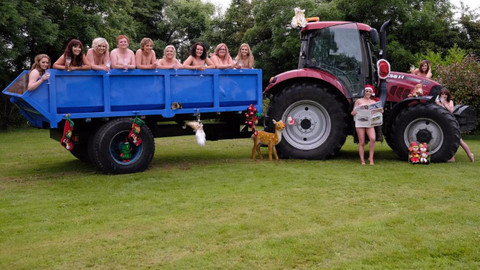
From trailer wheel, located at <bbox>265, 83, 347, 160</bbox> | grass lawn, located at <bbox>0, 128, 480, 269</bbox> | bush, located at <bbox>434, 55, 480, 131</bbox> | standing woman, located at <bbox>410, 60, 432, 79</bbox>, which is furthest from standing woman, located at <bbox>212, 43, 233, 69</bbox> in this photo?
bush, located at <bbox>434, 55, 480, 131</bbox>

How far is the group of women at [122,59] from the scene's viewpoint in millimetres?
7668

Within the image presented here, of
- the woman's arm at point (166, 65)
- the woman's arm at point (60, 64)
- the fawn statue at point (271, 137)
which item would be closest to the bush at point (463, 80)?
the fawn statue at point (271, 137)

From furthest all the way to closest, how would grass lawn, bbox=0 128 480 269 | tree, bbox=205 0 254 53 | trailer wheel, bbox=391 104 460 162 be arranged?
tree, bbox=205 0 254 53
trailer wheel, bbox=391 104 460 162
grass lawn, bbox=0 128 480 269

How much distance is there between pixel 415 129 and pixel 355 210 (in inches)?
156

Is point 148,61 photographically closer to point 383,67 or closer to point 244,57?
point 244,57

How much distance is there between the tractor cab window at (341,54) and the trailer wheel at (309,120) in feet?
1.27

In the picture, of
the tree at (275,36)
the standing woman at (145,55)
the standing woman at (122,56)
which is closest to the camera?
the standing woman at (122,56)

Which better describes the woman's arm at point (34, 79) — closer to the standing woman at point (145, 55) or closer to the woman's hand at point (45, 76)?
the woman's hand at point (45, 76)

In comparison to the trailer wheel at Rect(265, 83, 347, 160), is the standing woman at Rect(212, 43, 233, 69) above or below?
above

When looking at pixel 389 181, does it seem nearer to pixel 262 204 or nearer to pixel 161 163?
pixel 262 204

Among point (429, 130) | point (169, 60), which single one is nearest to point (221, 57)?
point (169, 60)

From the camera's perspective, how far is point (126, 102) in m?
8.14

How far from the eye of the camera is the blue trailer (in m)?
7.67

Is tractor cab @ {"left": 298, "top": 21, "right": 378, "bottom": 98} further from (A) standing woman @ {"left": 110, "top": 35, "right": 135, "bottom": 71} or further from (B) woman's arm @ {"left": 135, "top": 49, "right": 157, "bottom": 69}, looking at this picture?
(A) standing woman @ {"left": 110, "top": 35, "right": 135, "bottom": 71}
